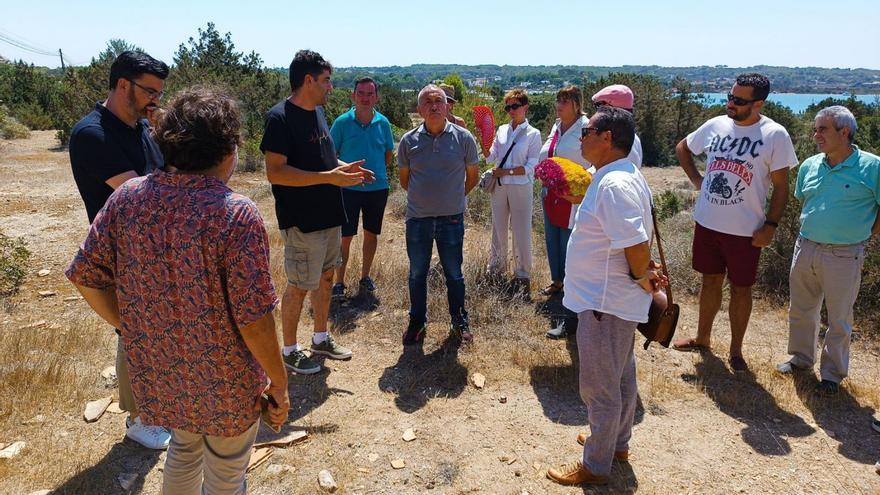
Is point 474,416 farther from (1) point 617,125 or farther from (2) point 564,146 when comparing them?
(2) point 564,146

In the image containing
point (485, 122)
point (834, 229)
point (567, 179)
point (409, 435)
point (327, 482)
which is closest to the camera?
point (327, 482)

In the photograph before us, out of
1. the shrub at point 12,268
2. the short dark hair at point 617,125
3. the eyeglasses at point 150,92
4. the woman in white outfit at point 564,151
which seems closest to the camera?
the short dark hair at point 617,125

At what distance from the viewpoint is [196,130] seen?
1.67 m

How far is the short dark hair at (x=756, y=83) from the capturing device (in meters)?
3.63

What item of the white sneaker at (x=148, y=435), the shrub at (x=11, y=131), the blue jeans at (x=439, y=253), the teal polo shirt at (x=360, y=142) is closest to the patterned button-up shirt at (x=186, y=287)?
the white sneaker at (x=148, y=435)

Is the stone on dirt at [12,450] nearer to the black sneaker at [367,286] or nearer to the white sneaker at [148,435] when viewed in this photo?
the white sneaker at [148,435]

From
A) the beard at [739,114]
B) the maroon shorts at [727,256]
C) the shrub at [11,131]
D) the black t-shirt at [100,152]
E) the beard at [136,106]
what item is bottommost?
the maroon shorts at [727,256]

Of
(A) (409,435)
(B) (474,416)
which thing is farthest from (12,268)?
(B) (474,416)

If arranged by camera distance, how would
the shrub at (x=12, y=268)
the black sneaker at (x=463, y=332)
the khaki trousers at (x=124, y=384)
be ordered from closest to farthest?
the khaki trousers at (x=124, y=384)
the black sneaker at (x=463, y=332)
the shrub at (x=12, y=268)

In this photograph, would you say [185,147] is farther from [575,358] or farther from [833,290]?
[833,290]

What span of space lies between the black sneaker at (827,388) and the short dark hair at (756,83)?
1.91m

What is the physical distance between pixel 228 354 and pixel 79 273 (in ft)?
1.81

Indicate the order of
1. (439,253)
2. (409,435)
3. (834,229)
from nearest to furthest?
(409,435) < (834,229) < (439,253)

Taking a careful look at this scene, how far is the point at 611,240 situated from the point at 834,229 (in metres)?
2.15
